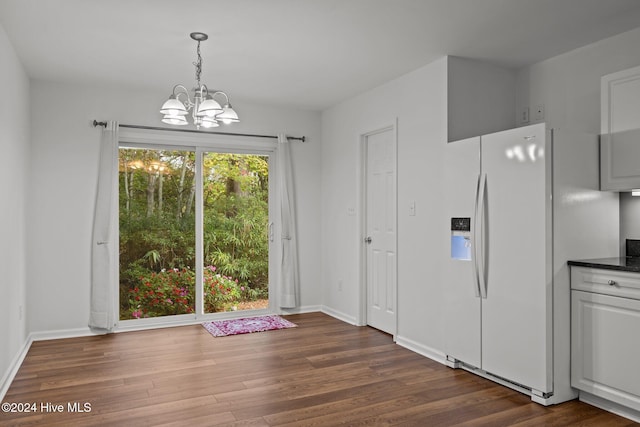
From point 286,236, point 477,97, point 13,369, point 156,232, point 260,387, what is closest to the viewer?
point 260,387

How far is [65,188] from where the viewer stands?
4.77 metres

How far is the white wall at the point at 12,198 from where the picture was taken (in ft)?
11.1

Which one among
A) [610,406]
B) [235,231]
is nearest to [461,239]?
[610,406]

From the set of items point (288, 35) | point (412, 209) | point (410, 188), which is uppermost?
point (288, 35)

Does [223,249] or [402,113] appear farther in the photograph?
[223,249]

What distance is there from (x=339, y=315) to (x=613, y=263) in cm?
322

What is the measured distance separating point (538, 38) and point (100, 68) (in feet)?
12.2

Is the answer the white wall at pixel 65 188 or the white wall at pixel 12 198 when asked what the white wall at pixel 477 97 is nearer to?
the white wall at pixel 65 188

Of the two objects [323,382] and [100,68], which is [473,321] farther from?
[100,68]

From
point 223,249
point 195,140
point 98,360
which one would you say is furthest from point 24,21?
point 223,249

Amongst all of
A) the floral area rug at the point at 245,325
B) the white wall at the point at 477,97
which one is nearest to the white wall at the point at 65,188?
the floral area rug at the point at 245,325

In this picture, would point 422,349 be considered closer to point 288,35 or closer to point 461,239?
point 461,239

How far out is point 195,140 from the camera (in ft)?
17.6

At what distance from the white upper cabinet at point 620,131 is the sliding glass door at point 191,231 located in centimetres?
372
